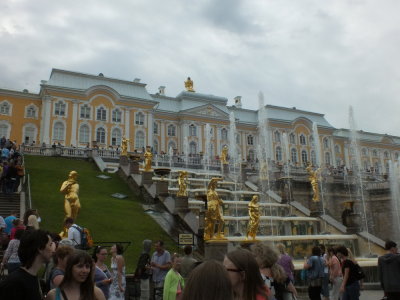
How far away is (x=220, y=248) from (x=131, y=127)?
46605 mm

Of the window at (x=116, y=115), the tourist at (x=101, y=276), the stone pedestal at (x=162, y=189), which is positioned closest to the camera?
the tourist at (x=101, y=276)

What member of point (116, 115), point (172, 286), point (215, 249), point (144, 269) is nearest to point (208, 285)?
point (172, 286)

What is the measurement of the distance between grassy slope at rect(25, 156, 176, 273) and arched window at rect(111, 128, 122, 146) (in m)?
29.3

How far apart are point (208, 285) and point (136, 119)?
57964mm

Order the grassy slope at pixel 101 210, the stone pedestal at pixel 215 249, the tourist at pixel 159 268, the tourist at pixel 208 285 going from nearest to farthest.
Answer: the tourist at pixel 208 285, the tourist at pixel 159 268, the stone pedestal at pixel 215 249, the grassy slope at pixel 101 210

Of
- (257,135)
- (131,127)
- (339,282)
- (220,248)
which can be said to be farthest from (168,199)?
(257,135)

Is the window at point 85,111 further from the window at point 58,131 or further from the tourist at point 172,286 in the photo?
the tourist at point 172,286

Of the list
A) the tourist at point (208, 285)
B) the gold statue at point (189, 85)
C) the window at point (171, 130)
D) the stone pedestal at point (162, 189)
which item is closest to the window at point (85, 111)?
the window at point (171, 130)

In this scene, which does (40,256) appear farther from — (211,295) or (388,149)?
(388,149)

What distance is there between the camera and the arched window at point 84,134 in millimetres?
56031

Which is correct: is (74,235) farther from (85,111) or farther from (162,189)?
(85,111)

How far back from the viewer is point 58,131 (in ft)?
180

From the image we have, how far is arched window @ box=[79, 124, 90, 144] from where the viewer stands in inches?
2206

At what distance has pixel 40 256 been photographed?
13.7 ft
